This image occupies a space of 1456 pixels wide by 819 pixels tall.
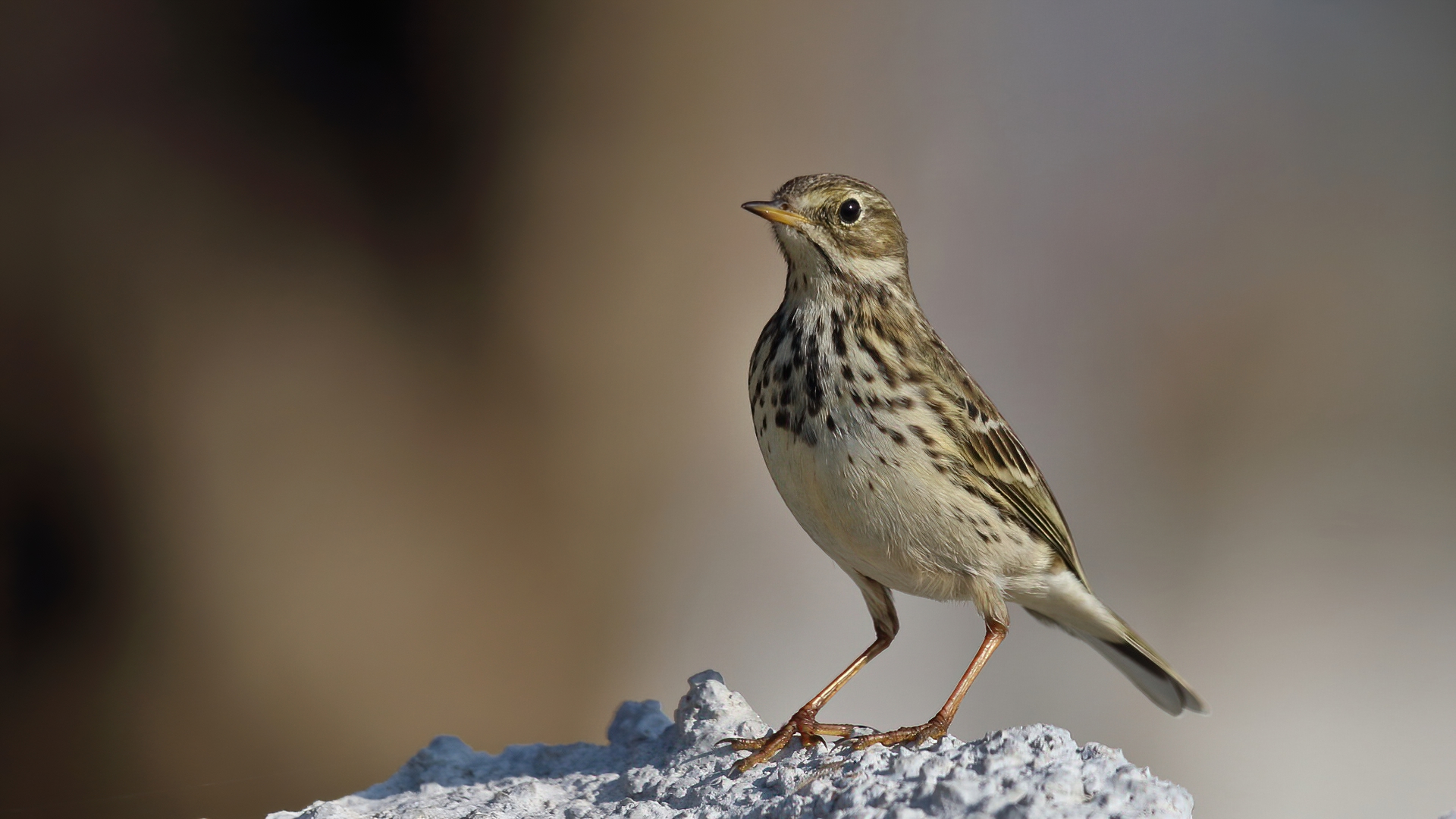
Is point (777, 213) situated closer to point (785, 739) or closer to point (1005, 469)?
point (1005, 469)

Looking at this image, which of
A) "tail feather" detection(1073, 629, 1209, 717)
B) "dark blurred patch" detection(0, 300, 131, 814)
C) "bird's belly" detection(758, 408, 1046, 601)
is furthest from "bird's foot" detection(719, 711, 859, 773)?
"dark blurred patch" detection(0, 300, 131, 814)

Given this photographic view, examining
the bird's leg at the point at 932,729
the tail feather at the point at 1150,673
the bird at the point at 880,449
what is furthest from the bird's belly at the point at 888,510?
the tail feather at the point at 1150,673

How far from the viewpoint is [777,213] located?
3.28 m

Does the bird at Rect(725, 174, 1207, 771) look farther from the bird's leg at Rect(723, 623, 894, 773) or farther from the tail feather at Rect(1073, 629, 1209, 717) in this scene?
the tail feather at Rect(1073, 629, 1209, 717)

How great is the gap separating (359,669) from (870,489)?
185 inches

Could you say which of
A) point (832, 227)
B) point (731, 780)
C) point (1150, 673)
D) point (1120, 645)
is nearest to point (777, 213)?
point (832, 227)

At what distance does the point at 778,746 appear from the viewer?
2.98 m

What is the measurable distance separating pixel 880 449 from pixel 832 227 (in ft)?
2.22

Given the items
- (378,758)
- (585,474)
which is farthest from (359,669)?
(585,474)

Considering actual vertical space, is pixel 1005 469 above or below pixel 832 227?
below

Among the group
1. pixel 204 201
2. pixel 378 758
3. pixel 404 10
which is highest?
pixel 404 10

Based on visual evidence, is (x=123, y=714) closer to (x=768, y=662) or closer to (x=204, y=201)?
(x=204, y=201)

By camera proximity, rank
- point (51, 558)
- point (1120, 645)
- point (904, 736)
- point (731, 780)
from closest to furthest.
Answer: point (731, 780), point (904, 736), point (1120, 645), point (51, 558)

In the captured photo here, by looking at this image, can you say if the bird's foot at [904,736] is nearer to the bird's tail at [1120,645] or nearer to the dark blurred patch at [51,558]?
the bird's tail at [1120,645]
